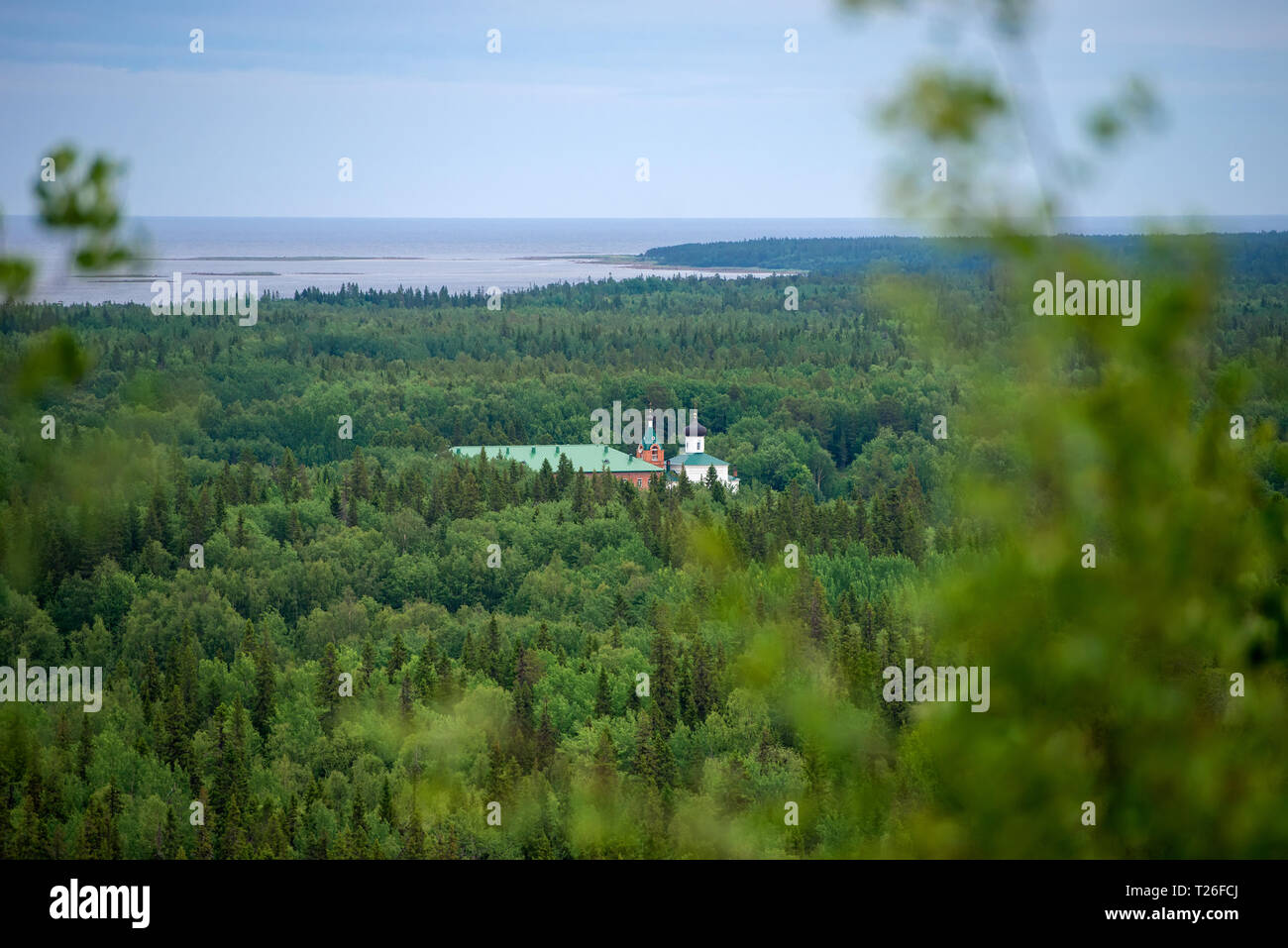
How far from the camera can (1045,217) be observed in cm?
441

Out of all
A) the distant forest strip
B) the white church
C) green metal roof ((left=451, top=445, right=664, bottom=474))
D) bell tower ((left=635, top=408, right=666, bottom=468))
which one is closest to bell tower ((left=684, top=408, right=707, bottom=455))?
the white church

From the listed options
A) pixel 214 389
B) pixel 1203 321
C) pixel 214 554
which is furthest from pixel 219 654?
pixel 214 389

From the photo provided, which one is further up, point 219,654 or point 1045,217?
point 1045,217

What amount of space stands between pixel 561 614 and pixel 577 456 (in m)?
29.3

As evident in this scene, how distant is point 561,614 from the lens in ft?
157

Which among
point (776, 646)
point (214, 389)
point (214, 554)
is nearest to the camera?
point (776, 646)

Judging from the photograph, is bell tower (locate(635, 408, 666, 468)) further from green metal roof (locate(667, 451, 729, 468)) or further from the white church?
green metal roof (locate(667, 451, 729, 468))

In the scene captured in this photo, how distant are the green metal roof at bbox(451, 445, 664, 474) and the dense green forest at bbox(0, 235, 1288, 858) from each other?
128 inches

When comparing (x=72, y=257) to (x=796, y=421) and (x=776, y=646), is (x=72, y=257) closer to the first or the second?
(x=776, y=646)

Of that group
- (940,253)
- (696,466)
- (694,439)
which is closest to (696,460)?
(696,466)

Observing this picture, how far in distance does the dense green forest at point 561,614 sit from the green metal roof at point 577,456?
10.7 feet

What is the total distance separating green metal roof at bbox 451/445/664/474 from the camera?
2938 inches

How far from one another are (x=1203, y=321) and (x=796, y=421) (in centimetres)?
8547

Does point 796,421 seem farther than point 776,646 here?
Yes
